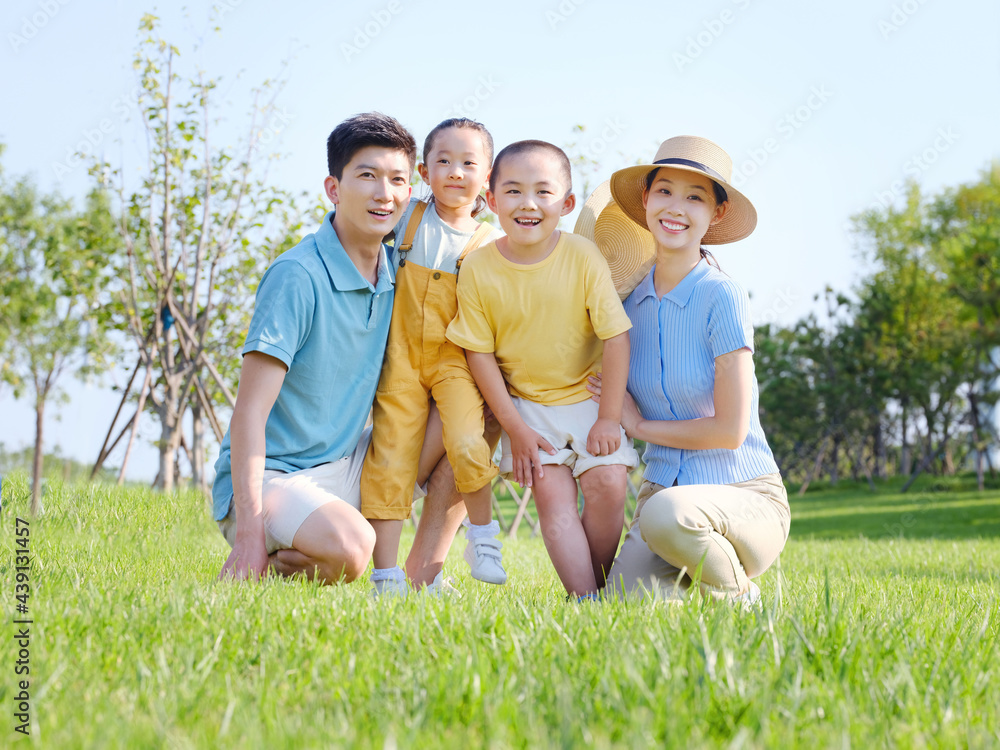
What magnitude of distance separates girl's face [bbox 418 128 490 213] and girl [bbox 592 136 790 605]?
582 millimetres

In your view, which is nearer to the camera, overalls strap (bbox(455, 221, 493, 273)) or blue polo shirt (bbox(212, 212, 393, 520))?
blue polo shirt (bbox(212, 212, 393, 520))

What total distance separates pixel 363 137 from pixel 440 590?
1.79 meters

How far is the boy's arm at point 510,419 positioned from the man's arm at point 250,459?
781mm

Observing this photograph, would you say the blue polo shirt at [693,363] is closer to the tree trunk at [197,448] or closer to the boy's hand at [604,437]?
the boy's hand at [604,437]

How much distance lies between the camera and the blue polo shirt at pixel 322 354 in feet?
10.6

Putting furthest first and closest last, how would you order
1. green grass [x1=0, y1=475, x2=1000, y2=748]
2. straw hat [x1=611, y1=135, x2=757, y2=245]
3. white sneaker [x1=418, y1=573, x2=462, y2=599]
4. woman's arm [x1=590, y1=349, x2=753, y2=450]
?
straw hat [x1=611, y1=135, x2=757, y2=245] < woman's arm [x1=590, y1=349, x2=753, y2=450] < white sneaker [x1=418, y1=573, x2=462, y2=599] < green grass [x1=0, y1=475, x2=1000, y2=748]

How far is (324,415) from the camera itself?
3330 millimetres

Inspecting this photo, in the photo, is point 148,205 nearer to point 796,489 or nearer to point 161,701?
point 161,701

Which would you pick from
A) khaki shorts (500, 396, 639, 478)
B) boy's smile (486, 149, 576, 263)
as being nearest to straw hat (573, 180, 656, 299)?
boy's smile (486, 149, 576, 263)

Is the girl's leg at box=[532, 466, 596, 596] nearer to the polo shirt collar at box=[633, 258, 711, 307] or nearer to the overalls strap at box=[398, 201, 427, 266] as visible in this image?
the polo shirt collar at box=[633, 258, 711, 307]

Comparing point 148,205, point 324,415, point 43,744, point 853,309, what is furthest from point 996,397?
point 43,744

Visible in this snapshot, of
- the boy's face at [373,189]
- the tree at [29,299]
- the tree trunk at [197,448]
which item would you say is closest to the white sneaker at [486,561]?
the boy's face at [373,189]

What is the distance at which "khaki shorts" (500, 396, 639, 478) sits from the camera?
3.22 m

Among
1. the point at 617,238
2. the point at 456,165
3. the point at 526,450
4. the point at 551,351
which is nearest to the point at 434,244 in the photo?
the point at 456,165
